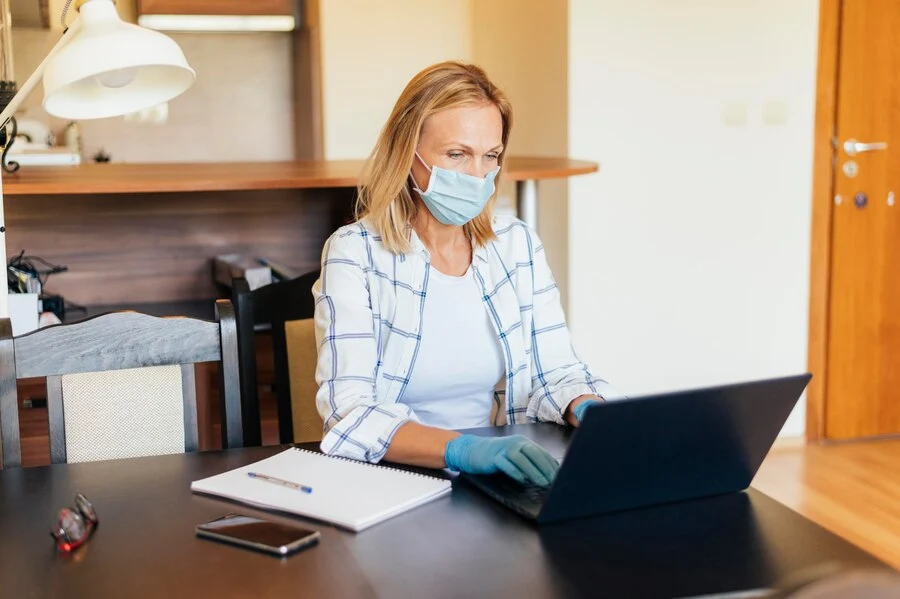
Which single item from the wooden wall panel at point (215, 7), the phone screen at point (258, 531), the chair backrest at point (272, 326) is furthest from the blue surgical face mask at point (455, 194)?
the wooden wall panel at point (215, 7)

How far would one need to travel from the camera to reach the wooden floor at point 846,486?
2934mm

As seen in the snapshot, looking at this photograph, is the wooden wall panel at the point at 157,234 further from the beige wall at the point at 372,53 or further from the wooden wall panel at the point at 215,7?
the wooden wall panel at the point at 215,7

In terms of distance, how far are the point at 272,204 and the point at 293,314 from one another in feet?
3.54

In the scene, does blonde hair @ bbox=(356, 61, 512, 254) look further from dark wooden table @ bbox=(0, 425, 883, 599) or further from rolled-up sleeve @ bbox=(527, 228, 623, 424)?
dark wooden table @ bbox=(0, 425, 883, 599)

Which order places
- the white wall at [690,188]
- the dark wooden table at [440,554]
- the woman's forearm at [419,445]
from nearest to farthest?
the dark wooden table at [440,554] < the woman's forearm at [419,445] < the white wall at [690,188]

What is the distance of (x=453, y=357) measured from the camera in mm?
1753

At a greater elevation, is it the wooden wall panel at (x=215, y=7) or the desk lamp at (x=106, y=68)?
the wooden wall panel at (x=215, y=7)

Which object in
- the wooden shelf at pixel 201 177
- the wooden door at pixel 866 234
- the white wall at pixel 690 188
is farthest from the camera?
the wooden door at pixel 866 234

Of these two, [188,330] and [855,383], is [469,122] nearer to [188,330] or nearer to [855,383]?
[188,330]

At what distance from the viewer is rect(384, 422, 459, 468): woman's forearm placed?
1361mm

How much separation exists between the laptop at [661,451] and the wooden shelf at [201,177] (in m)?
1.24

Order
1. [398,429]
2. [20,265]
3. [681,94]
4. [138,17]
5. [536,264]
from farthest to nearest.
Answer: [138,17], [681,94], [20,265], [536,264], [398,429]

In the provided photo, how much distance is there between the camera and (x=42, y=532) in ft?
3.81

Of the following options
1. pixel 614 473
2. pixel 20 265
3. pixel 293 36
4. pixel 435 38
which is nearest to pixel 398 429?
pixel 614 473
